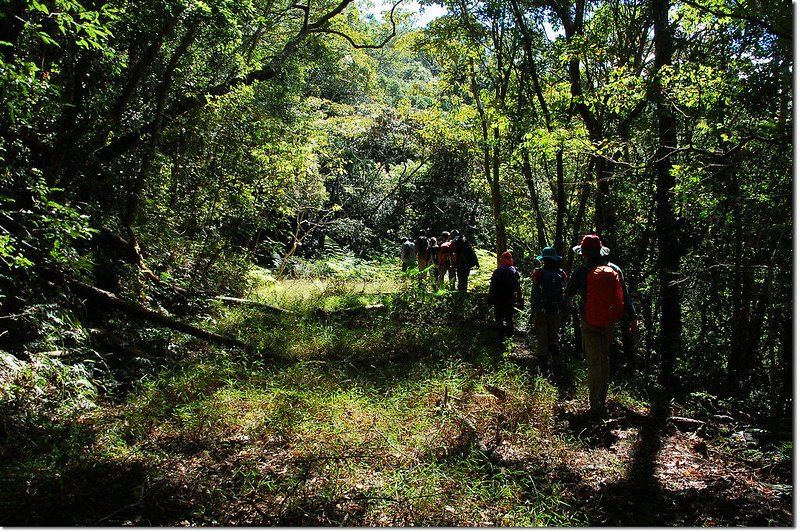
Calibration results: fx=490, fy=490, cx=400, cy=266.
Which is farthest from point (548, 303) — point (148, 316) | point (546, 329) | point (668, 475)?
point (148, 316)

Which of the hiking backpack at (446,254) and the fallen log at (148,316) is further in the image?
the hiking backpack at (446,254)

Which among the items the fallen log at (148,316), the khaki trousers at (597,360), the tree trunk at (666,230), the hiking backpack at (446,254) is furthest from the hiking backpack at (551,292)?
the hiking backpack at (446,254)

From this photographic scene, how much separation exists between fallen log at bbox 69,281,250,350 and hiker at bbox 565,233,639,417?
15.8ft

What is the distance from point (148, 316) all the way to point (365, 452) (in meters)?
4.47

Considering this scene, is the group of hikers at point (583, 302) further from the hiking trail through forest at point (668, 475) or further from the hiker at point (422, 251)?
the hiker at point (422, 251)

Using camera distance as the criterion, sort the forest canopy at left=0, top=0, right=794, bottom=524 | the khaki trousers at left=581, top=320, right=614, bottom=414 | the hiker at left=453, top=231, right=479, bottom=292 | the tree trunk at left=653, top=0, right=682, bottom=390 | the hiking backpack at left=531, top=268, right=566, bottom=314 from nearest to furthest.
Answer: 1. the forest canopy at left=0, top=0, right=794, bottom=524
2. the khaki trousers at left=581, top=320, right=614, bottom=414
3. the hiking backpack at left=531, top=268, right=566, bottom=314
4. the tree trunk at left=653, top=0, right=682, bottom=390
5. the hiker at left=453, top=231, right=479, bottom=292

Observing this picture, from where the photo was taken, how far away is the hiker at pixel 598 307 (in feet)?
18.0

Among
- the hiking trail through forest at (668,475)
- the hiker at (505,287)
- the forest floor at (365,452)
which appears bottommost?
the hiking trail through forest at (668,475)

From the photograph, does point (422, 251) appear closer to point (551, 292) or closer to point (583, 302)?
point (551, 292)

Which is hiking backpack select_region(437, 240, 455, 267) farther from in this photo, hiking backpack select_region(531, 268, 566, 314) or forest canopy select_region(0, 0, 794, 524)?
hiking backpack select_region(531, 268, 566, 314)

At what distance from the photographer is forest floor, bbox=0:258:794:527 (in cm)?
372

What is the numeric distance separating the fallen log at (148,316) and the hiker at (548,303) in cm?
437

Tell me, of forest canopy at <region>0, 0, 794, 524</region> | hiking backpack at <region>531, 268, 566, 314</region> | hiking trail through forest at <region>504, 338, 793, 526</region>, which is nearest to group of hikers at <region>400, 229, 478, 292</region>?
forest canopy at <region>0, 0, 794, 524</region>

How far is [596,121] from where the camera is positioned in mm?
9703
